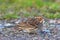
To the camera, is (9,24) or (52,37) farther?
(9,24)

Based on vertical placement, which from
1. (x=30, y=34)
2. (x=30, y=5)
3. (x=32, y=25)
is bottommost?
(x=30, y=34)

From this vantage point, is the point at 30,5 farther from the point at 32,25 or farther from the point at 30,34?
the point at 30,34

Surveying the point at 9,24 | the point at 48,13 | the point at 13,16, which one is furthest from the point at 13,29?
the point at 48,13

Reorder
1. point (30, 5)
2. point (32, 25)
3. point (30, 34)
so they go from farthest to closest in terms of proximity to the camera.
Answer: point (30, 5) → point (32, 25) → point (30, 34)

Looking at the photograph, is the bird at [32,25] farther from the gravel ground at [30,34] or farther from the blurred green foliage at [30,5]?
the blurred green foliage at [30,5]

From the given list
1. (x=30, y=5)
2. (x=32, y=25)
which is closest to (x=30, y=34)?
(x=32, y=25)

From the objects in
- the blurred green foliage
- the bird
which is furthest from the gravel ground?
the blurred green foliage

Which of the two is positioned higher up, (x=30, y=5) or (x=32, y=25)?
(x=30, y=5)

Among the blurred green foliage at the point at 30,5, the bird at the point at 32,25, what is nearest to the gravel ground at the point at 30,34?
the bird at the point at 32,25

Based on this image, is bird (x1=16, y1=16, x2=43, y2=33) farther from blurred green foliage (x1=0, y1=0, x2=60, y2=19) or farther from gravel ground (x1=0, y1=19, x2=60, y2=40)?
→ blurred green foliage (x1=0, y1=0, x2=60, y2=19)

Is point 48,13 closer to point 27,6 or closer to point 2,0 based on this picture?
point 27,6

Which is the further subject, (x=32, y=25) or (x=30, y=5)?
(x=30, y=5)
